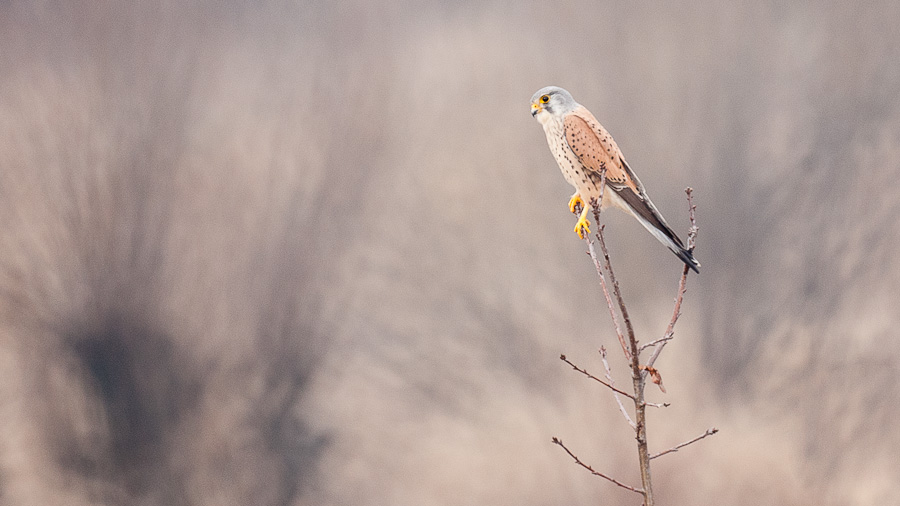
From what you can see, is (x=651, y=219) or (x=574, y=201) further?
(x=574, y=201)

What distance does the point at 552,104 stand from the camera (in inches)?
38.6

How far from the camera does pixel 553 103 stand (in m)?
0.98

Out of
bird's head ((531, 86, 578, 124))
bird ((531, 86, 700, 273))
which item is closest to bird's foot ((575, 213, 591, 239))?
bird ((531, 86, 700, 273))

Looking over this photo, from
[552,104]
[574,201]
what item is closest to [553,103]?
[552,104]

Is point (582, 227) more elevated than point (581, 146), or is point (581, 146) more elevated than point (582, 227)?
point (581, 146)

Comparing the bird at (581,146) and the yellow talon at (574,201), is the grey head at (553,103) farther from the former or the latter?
the yellow talon at (574,201)

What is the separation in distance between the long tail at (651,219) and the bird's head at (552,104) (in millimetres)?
134

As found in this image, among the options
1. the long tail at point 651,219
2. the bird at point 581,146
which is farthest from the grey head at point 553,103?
the long tail at point 651,219

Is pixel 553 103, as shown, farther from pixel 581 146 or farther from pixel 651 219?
pixel 651 219

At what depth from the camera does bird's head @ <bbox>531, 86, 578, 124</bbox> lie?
96 cm

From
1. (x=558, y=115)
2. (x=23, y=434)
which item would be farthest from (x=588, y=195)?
(x=23, y=434)

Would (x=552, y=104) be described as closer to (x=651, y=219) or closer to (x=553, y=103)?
(x=553, y=103)

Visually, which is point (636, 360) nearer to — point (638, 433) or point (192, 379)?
point (638, 433)

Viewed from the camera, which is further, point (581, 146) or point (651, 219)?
point (581, 146)
